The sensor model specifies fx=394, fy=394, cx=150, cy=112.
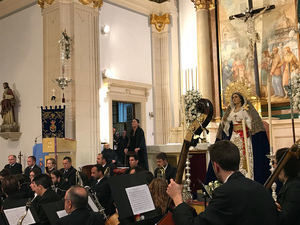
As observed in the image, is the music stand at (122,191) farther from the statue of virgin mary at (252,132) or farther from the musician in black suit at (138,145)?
the musician in black suit at (138,145)

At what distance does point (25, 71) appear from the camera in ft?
42.7

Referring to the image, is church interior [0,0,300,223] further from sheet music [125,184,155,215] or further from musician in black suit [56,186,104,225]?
sheet music [125,184,155,215]

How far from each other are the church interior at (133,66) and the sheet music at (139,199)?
6.55 m

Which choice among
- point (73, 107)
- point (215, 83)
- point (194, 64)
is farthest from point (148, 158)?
point (194, 64)

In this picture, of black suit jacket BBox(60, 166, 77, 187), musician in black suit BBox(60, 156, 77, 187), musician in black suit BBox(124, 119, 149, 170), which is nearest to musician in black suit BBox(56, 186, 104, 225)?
black suit jacket BBox(60, 166, 77, 187)

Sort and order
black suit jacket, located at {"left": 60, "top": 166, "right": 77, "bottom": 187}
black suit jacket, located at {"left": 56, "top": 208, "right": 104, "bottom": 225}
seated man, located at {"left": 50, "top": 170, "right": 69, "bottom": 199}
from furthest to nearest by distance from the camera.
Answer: black suit jacket, located at {"left": 60, "top": 166, "right": 77, "bottom": 187}
seated man, located at {"left": 50, "top": 170, "right": 69, "bottom": 199}
black suit jacket, located at {"left": 56, "top": 208, "right": 104, "bottom": 225}

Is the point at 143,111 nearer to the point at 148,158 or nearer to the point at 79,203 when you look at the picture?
the point at 148,158

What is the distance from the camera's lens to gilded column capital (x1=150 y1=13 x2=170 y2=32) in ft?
49.3

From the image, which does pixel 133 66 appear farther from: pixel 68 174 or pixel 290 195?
pixel 290 195

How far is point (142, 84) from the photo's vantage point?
14.4m

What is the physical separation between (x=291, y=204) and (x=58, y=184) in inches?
228

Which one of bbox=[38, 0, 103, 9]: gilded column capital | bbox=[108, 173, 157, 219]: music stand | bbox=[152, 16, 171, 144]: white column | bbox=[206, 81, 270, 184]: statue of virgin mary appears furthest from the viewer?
bbox=[152, 16, 171, 144]: white column

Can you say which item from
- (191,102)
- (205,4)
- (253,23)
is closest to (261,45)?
(253,23)

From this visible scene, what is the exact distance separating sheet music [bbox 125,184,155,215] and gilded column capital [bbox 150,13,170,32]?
1234cm
